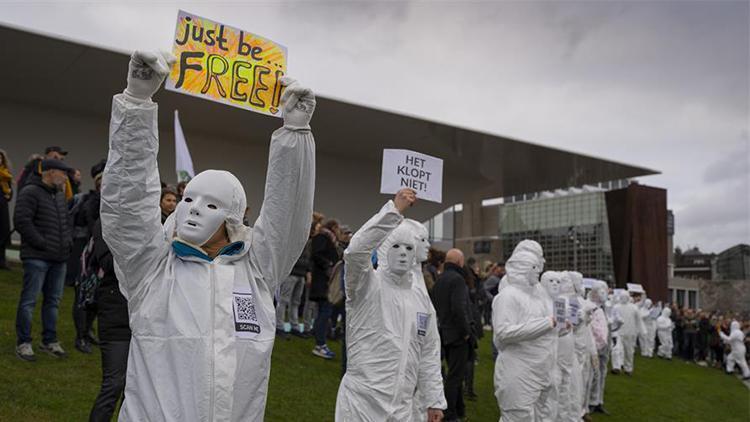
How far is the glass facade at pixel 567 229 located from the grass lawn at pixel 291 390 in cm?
1704

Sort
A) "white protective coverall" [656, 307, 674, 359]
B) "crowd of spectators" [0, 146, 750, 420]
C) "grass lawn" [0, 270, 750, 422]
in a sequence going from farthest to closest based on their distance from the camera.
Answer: "white protective coverall" [656, 307, 674, 359] < "grass lawn" [0, 270, 750, 422] < "crowd of spectators" [0, 146, 750, 420]

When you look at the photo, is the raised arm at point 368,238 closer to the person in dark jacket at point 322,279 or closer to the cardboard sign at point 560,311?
the cardboard sign at point 560,311

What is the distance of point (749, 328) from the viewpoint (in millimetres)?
25141

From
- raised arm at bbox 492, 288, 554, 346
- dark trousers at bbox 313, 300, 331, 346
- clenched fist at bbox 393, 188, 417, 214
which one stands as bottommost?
dark trousers at bbox 313, 300, 331, 346

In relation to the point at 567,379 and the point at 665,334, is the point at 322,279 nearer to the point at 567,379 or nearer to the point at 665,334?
the point at 567,379

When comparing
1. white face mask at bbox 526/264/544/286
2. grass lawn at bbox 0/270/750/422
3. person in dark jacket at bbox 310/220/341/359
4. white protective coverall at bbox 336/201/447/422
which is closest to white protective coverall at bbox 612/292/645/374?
grass lawn at bbox 0/270/750/422

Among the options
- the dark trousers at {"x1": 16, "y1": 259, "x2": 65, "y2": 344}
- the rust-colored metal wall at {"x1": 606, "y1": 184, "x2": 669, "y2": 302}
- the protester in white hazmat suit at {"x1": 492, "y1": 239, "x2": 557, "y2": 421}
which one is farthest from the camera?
the rust-colored metal wall at {"x1": 606, "y1": 184, "x2": 669, "y2": 302}

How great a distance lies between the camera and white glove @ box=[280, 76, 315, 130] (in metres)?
2.92

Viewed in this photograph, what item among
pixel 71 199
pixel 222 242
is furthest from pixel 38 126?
Result: pixel 222 242

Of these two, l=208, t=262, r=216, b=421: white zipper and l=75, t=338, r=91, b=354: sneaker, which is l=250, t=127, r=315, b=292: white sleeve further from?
l=75, t=338, r=91, b=354: sneaker

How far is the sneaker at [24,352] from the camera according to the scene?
6.61 metres

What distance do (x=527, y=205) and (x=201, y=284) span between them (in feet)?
117

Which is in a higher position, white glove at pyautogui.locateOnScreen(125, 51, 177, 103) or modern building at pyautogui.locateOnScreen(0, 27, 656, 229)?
modern building at pyautogui.locateOnScreen(0, 27, 656, 229)

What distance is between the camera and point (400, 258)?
18.3 ft
